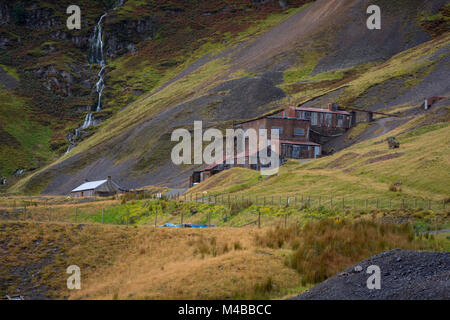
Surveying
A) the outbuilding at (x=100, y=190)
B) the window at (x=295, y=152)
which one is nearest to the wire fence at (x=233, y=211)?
the outbuilding at (x=100, y=190)

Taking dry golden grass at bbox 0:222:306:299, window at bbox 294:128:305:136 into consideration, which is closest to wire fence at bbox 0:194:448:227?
dry golden grass at bbox 0:222:306:299

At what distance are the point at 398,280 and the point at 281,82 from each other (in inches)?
4739

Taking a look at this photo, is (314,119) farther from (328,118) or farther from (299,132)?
(299,132)

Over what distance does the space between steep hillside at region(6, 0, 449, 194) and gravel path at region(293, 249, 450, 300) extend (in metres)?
72.7

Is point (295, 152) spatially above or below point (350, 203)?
above

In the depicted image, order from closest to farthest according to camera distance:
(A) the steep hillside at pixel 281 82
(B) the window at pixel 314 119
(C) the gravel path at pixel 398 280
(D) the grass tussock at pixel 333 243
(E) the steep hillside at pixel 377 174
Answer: (C) the gravel path at pixel 398 280 < (D) the grass tussock at pixel 333 243 < (E) the steep hillside at pixel 377 174 < (B) the window at pixel 314 119 < (A) the steep hillside at pixel 281 82

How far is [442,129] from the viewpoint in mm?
60125

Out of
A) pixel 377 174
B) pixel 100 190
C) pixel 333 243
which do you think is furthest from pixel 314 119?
pixel 333 243

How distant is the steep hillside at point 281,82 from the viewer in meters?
107

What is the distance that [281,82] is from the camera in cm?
13650

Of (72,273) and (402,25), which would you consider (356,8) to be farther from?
(72,273)

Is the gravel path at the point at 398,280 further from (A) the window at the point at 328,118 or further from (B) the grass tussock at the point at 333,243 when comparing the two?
(A) the window at the point at 328,118

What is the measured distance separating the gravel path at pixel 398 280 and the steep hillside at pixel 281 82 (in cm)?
7274

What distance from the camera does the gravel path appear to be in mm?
17422
